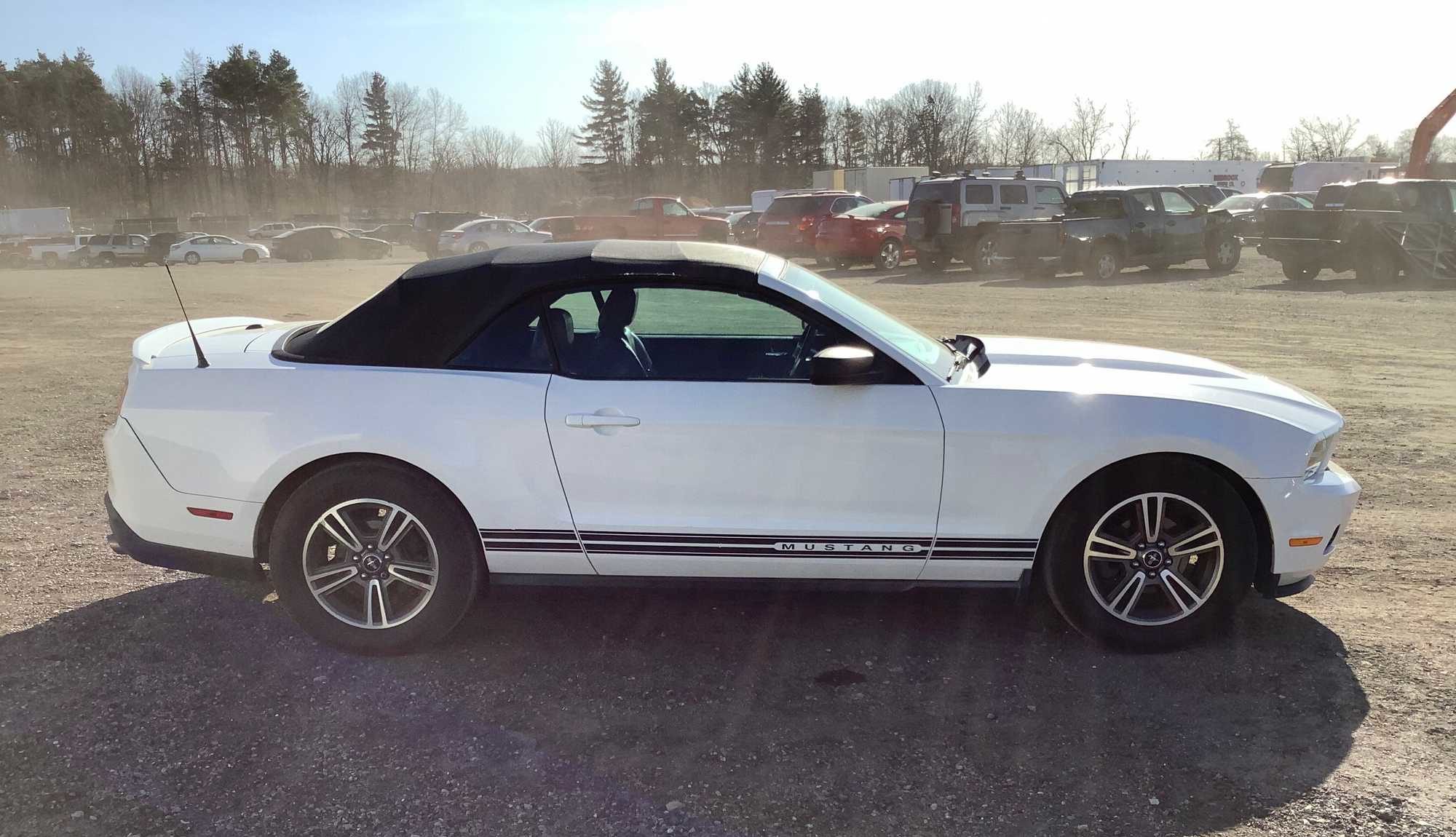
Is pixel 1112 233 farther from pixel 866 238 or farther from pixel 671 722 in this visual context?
pixel 671 722

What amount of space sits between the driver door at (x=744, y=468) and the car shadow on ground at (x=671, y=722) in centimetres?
47

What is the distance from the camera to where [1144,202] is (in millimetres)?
20000

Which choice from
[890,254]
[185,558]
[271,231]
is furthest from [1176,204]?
[271,231]

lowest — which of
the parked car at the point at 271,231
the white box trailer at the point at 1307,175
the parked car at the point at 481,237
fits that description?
the parked car at the point at 481,237

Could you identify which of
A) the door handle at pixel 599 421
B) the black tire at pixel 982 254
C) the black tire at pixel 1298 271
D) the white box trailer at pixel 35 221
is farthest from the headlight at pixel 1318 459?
the white box trailer at pixel 35 221

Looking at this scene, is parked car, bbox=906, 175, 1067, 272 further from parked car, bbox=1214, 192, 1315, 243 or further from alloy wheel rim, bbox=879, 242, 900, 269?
parked car, bbox=1214, 192, 1315, 243

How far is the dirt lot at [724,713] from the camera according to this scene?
293 cm

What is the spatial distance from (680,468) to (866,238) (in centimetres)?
2087

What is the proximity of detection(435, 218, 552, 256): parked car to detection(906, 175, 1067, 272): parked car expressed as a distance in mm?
14258

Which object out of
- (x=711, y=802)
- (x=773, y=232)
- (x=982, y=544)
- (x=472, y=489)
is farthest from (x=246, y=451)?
(x=773, y=232)

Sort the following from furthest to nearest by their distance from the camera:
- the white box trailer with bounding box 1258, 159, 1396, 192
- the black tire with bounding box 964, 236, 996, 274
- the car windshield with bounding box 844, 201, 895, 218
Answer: the white box trailer with bounding box 1258, 159, 1396, 192 → the car windshield with bounding box 844, 201, 895, 218 → the black tire with bounding box 964, 236, 996, 274

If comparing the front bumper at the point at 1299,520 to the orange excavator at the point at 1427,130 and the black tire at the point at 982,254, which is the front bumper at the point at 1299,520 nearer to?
the black tire at the point at 982,254

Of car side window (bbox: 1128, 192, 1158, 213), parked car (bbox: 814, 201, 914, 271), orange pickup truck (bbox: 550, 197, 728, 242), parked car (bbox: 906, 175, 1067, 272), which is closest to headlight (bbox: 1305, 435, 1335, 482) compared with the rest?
car side window (bbox: 1128, 192, 1158, 213)

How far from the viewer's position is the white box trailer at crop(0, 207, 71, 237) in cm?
6241
